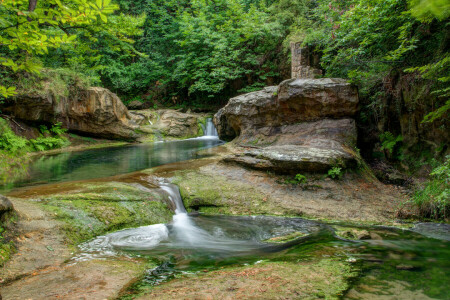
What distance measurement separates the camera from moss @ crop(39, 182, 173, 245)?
474cm

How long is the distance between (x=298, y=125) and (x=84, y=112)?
478 inches

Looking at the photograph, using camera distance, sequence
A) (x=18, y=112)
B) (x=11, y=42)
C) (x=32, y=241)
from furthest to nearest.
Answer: (x=18, y=112) → (x=32, y=241) → (x=11, y=42)

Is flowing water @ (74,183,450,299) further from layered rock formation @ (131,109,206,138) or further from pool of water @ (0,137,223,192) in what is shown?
layered rock formation @ (131,109,206,138)

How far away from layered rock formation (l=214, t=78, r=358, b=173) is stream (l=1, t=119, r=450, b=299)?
6.59 feet

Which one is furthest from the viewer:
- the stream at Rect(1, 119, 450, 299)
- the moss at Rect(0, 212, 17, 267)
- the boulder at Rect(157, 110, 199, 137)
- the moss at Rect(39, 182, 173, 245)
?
the boulder at Rect(157, 110, 199, 137)

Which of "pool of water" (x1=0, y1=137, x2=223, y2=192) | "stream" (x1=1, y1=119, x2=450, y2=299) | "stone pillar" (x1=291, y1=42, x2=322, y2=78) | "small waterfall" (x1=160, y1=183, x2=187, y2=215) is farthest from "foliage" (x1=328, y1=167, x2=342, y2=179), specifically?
Answer: "stone pillar" (x1=291, y1=42, x2=322, y2=78)

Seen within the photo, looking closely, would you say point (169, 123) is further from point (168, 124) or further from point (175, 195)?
point (175, 195)

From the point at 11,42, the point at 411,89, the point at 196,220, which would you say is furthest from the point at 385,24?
the point at 11,42

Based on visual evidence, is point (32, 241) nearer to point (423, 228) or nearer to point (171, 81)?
point (423, 228)

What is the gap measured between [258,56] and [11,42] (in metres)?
20.2

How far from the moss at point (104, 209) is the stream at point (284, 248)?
18cm

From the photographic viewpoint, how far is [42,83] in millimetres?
14047

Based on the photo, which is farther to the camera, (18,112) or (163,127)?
(163,127)

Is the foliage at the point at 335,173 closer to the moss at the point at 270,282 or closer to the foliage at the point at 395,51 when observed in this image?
the foliage at the point at 395,51
